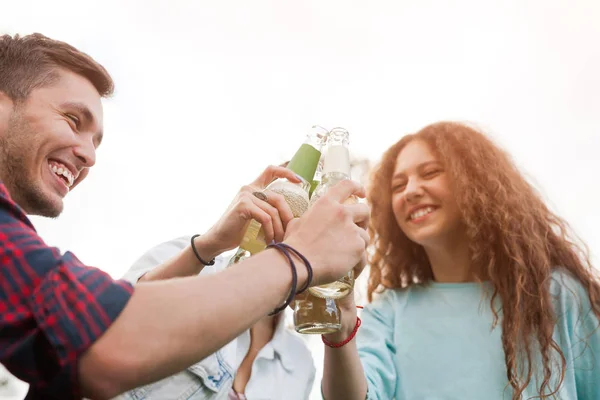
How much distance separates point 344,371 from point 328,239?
2.19 ft

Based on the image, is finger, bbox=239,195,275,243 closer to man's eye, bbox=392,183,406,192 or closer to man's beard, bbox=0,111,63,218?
man's beard, bbox=0,111,63,218

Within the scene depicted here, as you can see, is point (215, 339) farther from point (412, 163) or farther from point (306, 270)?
point (412, 163)

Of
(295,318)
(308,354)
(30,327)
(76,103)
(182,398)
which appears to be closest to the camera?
(30,327)

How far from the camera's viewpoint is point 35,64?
61.8 inches

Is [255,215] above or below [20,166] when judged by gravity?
below

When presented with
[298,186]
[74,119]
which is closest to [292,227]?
[298,186]

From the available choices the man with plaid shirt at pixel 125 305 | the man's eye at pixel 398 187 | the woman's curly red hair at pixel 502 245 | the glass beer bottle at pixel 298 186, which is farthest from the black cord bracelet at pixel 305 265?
the man's eye at pixel 398 187

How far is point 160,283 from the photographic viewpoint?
2.19ft

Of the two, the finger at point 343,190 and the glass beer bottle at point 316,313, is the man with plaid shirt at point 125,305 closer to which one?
the finger at point 343,190

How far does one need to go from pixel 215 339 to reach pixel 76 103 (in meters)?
1.27

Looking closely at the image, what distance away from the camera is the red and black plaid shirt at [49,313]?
1.89 ft

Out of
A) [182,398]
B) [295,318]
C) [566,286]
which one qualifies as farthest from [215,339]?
Result: [566,286]

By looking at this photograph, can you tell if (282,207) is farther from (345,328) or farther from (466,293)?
(466,293)

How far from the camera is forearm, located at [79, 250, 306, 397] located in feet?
1.90
